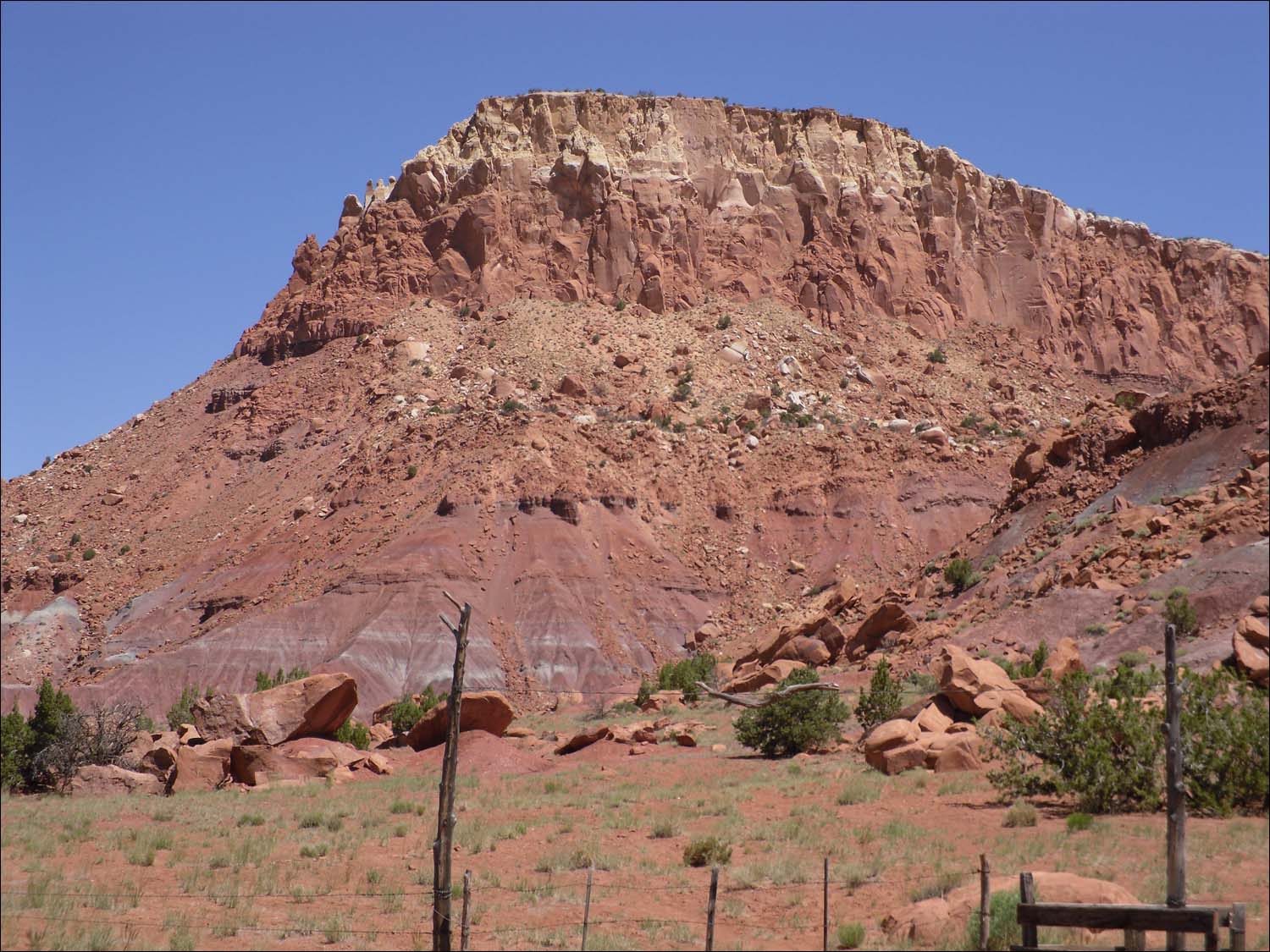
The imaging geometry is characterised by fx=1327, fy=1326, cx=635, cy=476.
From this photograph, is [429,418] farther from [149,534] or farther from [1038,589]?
[1038,589]

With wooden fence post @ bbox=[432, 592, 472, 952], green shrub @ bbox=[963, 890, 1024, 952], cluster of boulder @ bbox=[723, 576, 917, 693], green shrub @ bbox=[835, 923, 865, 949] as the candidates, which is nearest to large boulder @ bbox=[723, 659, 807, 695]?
cluster of boulder @ bbox=[723, 576, 917, 693]

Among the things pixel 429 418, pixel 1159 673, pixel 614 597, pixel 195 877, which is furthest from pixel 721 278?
pixel 195 877

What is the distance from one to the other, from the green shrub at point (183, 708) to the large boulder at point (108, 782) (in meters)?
13.5

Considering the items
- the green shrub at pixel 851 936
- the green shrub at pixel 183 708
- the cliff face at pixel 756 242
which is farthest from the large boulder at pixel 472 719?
the cliff face at pixel 756 242

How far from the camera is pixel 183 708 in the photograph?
54.0 m

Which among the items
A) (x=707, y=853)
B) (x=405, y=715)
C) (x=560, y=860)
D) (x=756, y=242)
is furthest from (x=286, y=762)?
(x=756, y=242)

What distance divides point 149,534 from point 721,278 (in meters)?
42.5

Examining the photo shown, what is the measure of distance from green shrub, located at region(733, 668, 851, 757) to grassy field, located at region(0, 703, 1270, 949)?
3719 mm

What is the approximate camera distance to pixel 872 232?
99562 millimetres

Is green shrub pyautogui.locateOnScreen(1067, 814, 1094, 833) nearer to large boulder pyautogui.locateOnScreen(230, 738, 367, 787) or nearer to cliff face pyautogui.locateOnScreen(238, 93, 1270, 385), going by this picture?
large boulder pyautogui.locateOnScreen(230, 738, 367, 787)

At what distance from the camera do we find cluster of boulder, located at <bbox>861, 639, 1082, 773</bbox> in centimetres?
3105

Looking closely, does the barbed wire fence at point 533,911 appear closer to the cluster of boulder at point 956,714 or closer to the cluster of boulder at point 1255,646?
the cluster of boulder at point 956,714

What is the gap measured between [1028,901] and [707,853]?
9.49 metres

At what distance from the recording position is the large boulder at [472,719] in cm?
4300
